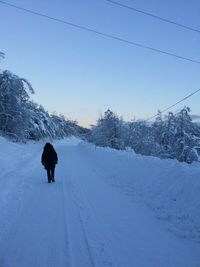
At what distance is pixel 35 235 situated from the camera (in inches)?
312

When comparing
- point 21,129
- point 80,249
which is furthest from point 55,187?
point 21,129

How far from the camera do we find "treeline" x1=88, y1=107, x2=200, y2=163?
56.6 metres

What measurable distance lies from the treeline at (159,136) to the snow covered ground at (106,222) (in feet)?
127

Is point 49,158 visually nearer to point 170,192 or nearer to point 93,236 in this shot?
point 170,192

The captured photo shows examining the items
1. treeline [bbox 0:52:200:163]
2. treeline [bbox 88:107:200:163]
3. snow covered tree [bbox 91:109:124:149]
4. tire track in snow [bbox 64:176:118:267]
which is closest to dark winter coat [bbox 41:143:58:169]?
tire track in snow [bbox 64:176:118:267]

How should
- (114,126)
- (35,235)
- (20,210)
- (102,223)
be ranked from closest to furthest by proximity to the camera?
1. (35,235)
2. (102,223)
3. (20,210)
4. (114,126)

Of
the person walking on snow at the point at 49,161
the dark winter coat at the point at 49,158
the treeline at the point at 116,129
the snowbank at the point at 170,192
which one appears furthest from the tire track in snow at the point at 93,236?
the treeline at the point at 116,129

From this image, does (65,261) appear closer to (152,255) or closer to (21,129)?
(152,255)

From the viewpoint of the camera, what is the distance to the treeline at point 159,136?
56559mm

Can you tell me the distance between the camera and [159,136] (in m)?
76.1

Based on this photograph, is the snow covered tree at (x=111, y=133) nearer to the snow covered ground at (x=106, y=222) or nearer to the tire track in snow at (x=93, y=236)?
the snow covered ground at (x=106, y=222)

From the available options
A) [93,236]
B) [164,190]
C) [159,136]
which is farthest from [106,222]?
[159,136]

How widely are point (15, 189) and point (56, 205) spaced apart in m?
3.19

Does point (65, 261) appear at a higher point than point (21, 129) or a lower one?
lower
